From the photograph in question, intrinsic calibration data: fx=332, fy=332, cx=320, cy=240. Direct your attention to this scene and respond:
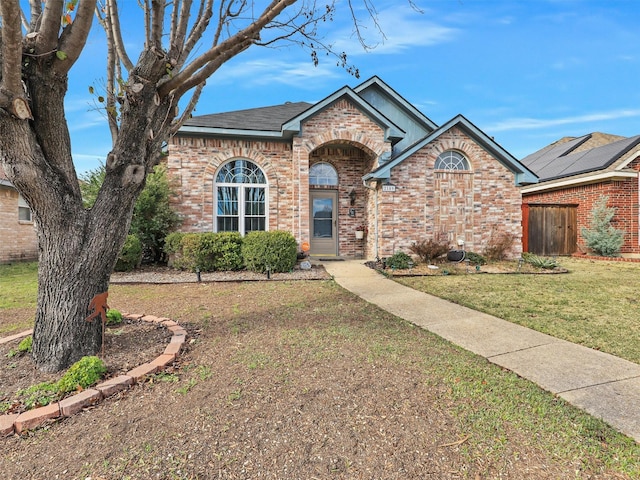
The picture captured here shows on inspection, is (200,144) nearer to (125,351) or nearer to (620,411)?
(125,351)

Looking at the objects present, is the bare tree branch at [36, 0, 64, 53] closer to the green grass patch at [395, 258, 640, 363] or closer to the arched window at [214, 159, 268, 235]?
the green grass patch at [395, 258, 640, 363]

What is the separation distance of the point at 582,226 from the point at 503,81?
7.23 meters

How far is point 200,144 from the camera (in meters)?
10.7

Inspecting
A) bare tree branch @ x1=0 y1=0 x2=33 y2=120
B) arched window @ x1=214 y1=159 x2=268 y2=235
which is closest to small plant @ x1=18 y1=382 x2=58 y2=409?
bare tree branch @ x1=0 y1=0 x2=33 y2=120

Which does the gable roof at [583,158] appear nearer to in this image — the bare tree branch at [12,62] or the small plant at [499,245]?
the small plant at [499,245]

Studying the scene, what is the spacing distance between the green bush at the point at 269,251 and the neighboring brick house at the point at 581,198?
10.8 meters

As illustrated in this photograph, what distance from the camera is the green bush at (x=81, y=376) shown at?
2.54m

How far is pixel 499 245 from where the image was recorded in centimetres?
1074

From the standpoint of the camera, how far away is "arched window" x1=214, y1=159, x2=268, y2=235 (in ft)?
35.9

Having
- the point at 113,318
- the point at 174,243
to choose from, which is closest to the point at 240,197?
the point at 174,243

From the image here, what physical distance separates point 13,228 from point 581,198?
23.2 m

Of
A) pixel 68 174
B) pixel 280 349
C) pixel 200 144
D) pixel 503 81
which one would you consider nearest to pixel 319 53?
pixel 68 174

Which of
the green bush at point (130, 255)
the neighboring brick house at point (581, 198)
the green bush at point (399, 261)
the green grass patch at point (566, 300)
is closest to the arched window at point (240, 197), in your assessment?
the green bush at point (130, 255)

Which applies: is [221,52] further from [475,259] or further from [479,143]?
[479,143]
